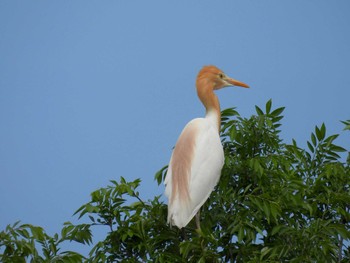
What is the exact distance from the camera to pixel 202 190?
400cm

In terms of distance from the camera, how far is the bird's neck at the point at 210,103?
4.38 meters

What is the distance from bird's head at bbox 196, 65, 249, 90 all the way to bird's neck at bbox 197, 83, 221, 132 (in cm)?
4

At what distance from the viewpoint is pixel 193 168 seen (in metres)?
4.09

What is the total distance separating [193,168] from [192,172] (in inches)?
1.0

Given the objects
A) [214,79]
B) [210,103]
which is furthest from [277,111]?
[214,79]

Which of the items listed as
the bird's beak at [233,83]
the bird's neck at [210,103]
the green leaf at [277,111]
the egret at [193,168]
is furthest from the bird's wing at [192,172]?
the bird's beak at [233,83]

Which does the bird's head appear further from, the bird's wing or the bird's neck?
the bird's wing

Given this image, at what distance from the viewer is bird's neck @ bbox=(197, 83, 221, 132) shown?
4.38m

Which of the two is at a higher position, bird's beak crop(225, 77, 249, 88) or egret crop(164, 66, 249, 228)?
bird's beak crop(225, 77, 249, 88)

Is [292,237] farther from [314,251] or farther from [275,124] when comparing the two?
[275,124]

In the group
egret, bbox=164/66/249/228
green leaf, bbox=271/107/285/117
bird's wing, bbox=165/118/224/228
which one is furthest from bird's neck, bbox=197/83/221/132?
green leaf, bbox=271/107/285/117

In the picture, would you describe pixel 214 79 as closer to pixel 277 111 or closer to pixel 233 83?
pixel 233 83

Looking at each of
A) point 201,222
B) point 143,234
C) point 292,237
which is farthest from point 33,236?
point 292,237

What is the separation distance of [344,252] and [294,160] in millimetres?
525
